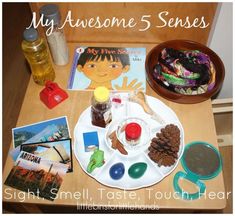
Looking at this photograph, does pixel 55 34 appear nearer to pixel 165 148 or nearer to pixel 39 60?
pixel 39 60

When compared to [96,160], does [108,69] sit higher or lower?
higher

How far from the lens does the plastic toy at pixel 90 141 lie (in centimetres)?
78

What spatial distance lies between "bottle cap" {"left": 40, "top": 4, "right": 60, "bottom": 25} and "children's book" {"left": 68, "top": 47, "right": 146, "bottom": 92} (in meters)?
0.18

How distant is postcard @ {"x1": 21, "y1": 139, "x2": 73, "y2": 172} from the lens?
0.77 m

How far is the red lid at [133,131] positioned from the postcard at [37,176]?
0.19m

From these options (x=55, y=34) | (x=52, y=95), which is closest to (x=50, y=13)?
(x=55, y=34)

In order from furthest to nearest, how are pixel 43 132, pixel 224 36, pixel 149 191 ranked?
pixel 224 36 < pixel 43 132 < pixel 149 191

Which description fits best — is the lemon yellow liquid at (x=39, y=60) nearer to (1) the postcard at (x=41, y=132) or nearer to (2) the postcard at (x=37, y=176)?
(1) the postcard at (x=41, y=132)

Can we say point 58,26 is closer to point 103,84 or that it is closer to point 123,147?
point 103,84

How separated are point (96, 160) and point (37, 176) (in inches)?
6.5

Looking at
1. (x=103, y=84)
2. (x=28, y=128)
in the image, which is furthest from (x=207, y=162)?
(x=28, y=128)

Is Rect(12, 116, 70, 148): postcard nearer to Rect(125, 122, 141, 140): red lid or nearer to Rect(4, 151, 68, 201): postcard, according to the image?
Rect(4, 151, 68, 201): postcard

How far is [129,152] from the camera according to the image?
2.51ft

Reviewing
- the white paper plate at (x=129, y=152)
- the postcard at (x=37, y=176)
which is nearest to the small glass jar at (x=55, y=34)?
the white paper plate at (x=129, y=152)
